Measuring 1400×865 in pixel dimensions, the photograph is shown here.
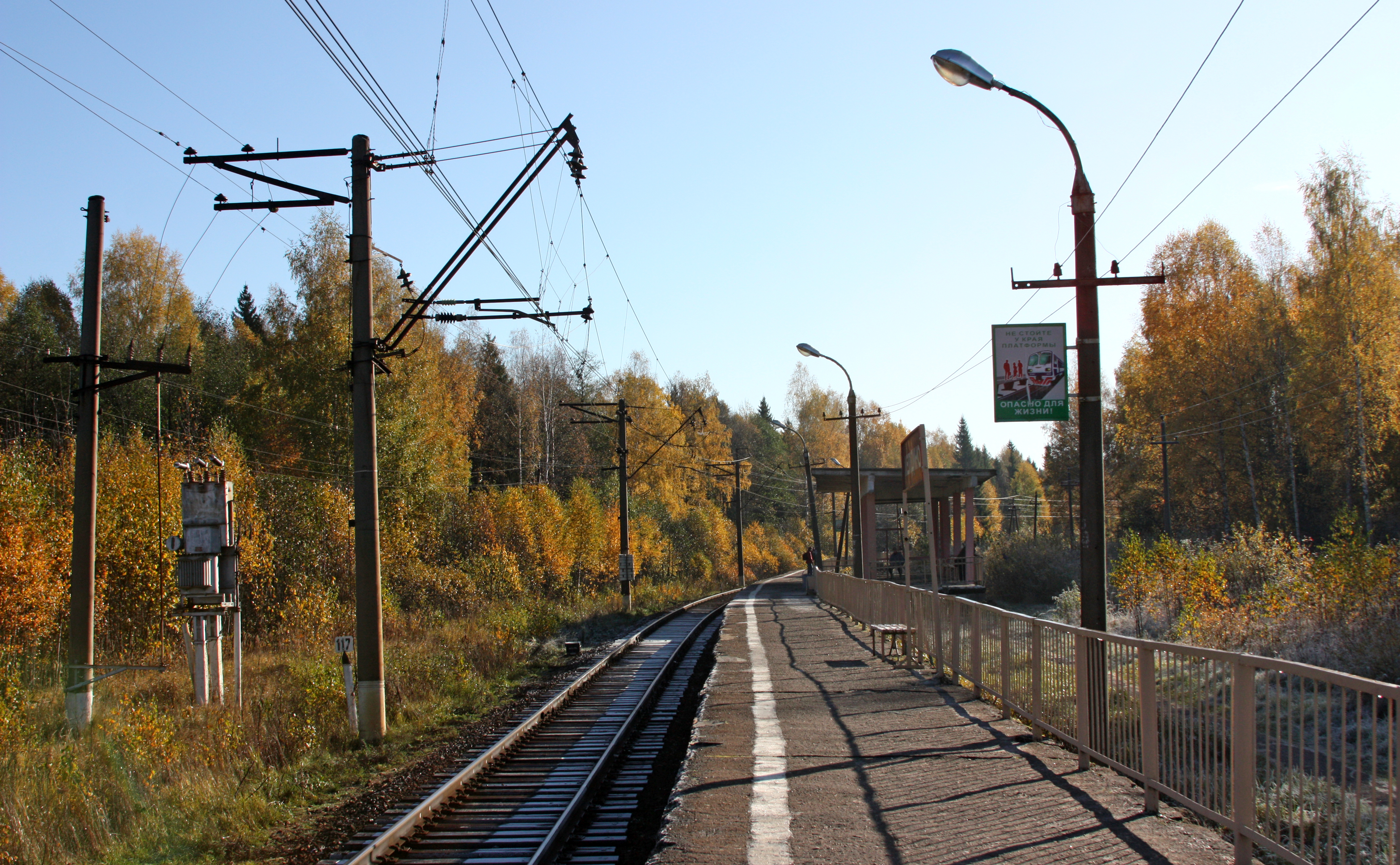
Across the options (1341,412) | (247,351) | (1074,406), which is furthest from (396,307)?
(1074,406)

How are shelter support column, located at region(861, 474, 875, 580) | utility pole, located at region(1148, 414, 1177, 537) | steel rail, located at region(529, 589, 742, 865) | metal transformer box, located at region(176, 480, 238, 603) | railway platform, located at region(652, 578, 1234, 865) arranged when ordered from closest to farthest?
1. railway platform, located at region(652, 578, 1234, 865)
2. steel rail, located at region(529, 589, 742, 865)
3. metal transformer box, located at region(176, 480, 238, 603)
4. shelter support column, located at region(861, 474, 875, 580)
5. utility pole, located at region(1148, 414, 1177, 537)

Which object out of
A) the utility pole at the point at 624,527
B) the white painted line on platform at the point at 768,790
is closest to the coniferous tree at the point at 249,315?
the utility pole at the point at 624,527

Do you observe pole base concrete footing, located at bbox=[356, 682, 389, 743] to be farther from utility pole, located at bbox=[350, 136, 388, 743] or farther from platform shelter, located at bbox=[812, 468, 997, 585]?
platform shelter, located at bbox=[812, 468, 997, 585]

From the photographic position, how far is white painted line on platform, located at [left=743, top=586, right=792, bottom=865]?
6.32m

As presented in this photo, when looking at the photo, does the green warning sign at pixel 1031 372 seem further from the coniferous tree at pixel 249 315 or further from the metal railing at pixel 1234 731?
the coniferous tree at pixel 249 315

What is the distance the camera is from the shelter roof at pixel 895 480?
4031 centimetres

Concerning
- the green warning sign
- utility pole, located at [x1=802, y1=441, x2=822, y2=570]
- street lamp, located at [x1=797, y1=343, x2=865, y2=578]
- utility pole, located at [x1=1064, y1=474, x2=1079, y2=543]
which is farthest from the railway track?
utility pole, located at [x1=1064, y1=474, x2=1079, y2=543]

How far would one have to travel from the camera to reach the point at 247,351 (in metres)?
51.3

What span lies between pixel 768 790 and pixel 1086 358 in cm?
644

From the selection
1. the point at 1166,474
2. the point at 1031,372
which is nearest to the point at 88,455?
the point at 1031,372

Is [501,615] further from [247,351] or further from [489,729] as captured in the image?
[247,351]

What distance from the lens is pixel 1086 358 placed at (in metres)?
11.2

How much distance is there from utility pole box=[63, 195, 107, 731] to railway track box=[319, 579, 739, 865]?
624 centimetres

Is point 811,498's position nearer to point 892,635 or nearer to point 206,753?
point 892,635
